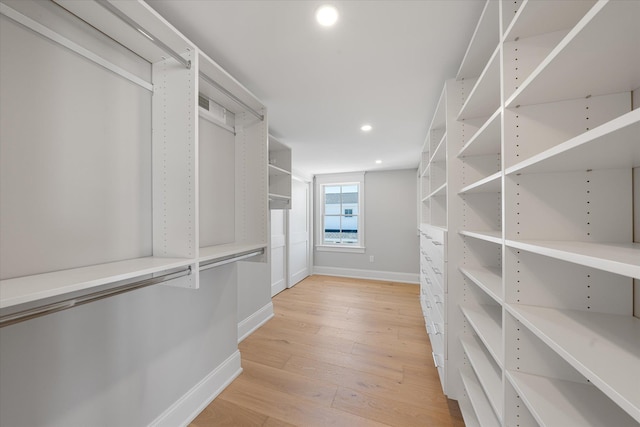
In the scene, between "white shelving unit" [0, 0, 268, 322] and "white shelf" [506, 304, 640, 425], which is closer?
"white shelf" [506, 304, 640, 425]

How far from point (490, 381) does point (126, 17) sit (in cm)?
225

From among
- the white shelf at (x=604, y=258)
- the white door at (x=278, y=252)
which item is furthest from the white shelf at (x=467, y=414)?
the white door at (x=278, y=252)

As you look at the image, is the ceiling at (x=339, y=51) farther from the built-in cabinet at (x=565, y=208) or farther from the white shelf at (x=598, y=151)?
the white shelf at (x=598, y=151)

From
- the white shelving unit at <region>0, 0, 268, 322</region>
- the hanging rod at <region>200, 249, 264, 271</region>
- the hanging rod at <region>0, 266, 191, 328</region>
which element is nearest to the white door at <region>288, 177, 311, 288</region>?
the hanging rod at <region>200, 249, 264, 271</region>

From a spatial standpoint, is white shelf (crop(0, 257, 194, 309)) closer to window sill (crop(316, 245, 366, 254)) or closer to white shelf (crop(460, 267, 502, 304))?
white shelf (crop(460, 267, 502, 304))

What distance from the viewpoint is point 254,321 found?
2.81 meters

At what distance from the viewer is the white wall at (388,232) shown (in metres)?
4.86

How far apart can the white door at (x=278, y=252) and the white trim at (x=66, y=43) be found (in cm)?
262

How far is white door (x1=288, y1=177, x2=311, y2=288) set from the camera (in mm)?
4500

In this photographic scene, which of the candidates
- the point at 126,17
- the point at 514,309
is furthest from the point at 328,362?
the point at 126,17

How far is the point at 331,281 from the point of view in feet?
16.0

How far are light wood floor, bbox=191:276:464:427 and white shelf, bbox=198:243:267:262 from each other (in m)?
1.08

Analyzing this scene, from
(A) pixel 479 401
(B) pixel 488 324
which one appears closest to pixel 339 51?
(B) pixel 488 324

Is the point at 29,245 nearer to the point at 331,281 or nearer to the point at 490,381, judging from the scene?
the point at 490,381
